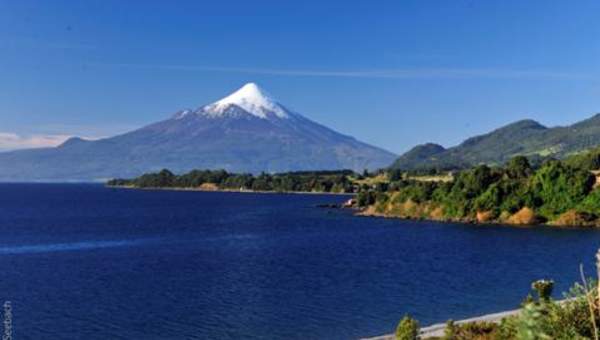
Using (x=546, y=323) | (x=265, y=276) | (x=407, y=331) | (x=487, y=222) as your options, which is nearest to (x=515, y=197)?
(x=487, y=222)

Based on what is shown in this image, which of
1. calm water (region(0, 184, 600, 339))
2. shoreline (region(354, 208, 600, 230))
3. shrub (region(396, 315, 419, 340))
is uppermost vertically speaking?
shoreline (region(354, 208, 600, 230))

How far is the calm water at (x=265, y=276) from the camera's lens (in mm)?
43938

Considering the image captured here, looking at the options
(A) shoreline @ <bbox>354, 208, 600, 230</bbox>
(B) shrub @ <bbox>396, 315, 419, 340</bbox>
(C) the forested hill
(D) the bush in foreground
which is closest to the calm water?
(A) shoreline @ <bbox>354, 208, 600, 230</bbox>

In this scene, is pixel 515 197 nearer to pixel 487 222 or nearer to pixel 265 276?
pixel 487 222

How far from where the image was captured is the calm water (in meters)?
43.9

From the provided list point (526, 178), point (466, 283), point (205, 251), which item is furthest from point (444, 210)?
point (466, 283)

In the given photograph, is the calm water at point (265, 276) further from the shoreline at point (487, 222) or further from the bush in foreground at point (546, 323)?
the bush in foreground at point (546, 323)

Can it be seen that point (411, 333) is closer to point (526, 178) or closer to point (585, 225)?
point (585, 225)

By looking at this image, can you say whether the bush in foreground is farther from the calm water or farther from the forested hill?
the forested hill

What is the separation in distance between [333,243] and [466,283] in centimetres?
3659

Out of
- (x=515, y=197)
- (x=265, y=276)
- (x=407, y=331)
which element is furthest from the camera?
(x=515, y=197)

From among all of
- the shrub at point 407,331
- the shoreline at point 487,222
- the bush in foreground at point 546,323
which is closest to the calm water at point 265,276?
the shoreline at point 487,222

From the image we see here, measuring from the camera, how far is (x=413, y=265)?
2788 inches

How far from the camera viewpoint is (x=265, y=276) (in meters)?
64.1
